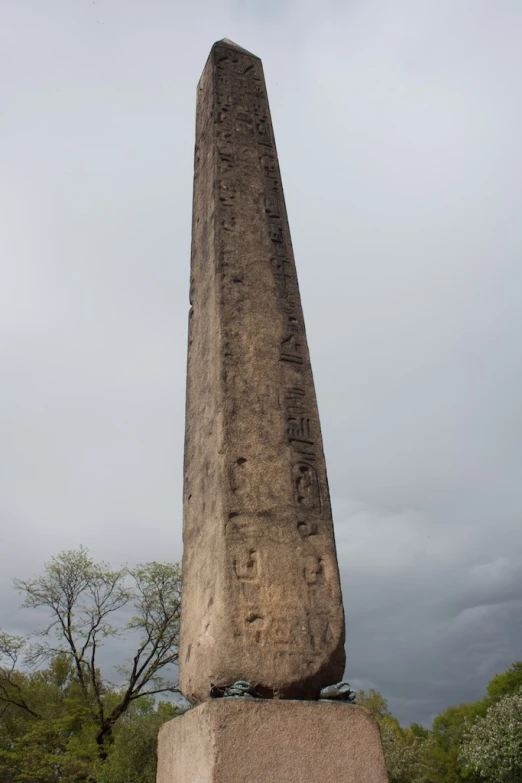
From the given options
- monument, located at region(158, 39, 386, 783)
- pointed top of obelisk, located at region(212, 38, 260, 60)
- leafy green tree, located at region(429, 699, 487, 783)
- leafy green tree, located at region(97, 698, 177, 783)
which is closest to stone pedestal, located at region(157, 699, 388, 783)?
monument, located at region(158, 39, 386, 783)

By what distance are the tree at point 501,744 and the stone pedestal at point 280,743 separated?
71.6 ft

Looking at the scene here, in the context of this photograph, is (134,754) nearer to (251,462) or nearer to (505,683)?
(251,462)

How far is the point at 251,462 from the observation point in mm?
3215

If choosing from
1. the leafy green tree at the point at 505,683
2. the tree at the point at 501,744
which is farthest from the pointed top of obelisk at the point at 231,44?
the leafy green tree at the point at 505,683

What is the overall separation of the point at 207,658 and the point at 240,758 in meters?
0.47

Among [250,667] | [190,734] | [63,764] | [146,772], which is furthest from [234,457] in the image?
[63,764]

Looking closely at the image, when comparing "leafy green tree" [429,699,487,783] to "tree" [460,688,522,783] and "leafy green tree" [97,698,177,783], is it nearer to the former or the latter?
"tree" [460,688,522,783]

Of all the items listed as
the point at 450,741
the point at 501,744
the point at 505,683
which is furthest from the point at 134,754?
the point at 450,741

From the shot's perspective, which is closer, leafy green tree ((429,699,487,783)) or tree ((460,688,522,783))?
tree ((460,688,522,783))

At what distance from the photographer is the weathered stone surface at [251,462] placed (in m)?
2.73

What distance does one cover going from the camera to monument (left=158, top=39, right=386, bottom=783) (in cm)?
247

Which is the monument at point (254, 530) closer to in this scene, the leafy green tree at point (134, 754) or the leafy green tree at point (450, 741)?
the leafy green tree at point (134, 754)

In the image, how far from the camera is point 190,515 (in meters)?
3.46

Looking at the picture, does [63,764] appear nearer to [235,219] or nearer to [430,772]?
[235,219]
